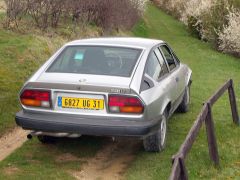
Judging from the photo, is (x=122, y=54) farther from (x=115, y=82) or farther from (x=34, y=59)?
(x=34, y=59)

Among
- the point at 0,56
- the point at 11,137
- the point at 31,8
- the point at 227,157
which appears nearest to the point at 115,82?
the point at 227,157

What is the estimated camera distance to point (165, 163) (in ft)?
21.5

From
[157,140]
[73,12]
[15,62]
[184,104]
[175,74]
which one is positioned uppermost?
[175,74]

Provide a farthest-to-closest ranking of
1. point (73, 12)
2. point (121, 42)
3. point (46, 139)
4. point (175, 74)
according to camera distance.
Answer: point (73, 12) → point (175, 74) → point (46, 139) → point (121, 42)

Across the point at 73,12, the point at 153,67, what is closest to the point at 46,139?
the point at 153,67

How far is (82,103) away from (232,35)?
1689 cm

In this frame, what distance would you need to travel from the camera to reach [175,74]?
800 centimetres

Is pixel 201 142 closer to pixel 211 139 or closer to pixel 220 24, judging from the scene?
pixel 211 139

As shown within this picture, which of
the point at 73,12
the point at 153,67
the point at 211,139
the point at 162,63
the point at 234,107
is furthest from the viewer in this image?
the point at 73,12

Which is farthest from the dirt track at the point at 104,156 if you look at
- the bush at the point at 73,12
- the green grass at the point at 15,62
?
the bush at the point at 73,12

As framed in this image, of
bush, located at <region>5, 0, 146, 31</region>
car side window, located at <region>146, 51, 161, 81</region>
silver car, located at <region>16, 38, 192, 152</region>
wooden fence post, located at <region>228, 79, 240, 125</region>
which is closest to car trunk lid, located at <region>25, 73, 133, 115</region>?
silver car, located at <region>16, 38, 192, 152</region>

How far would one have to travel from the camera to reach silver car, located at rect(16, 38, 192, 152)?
19.6 ft

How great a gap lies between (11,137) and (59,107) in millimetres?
2145

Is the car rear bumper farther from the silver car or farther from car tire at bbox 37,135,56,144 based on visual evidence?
car tire at bbox 37,135,56,144
